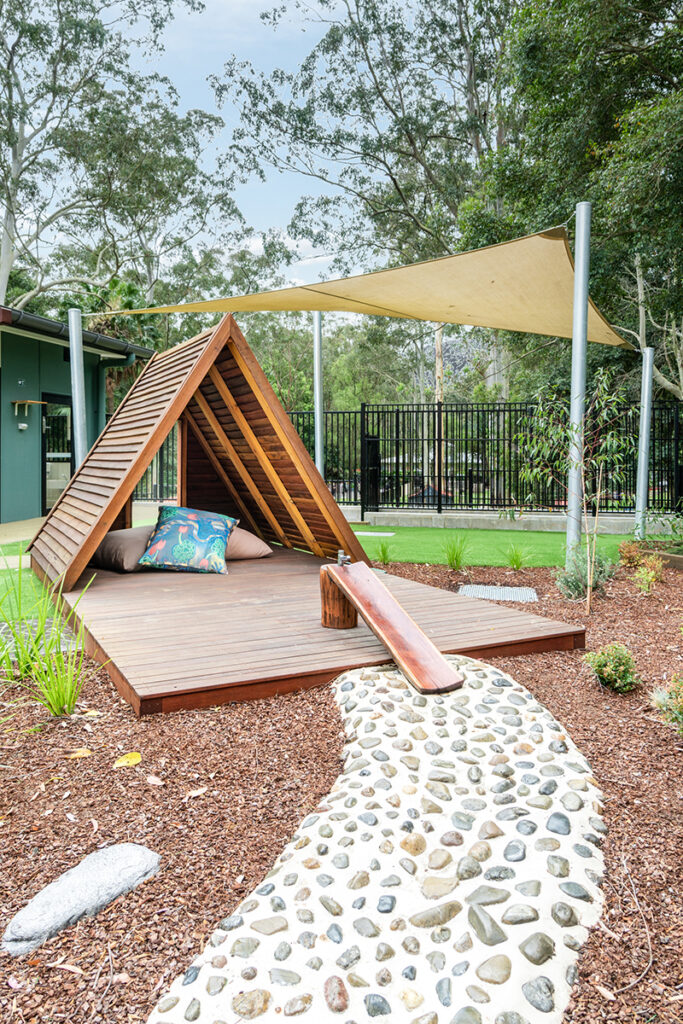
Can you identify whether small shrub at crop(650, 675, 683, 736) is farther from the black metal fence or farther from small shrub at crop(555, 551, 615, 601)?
the black metal fence

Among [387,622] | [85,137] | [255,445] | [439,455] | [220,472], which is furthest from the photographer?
[85,137]

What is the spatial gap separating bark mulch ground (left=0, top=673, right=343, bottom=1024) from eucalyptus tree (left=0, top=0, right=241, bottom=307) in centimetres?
1936

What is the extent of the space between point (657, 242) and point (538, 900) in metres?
10.8

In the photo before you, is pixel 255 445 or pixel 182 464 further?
pixel 182 464

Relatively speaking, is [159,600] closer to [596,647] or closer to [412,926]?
[596,647]

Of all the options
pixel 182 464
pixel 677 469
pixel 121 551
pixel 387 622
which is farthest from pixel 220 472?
pixel 677 469

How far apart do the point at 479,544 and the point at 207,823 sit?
6.62m

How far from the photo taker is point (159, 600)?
14.0 feet

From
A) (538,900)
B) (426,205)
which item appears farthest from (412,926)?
(426,205)

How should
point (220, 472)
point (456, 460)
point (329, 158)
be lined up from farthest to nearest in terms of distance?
point (329, 158) → point (456, 460) → point (220, 472)

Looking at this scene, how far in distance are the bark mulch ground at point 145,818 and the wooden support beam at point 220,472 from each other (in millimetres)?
3789

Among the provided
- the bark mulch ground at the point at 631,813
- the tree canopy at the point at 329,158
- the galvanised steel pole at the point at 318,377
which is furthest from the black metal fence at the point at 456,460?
the bark mulch ground at the point at 631,813

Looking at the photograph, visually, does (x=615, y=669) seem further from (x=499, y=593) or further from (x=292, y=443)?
(x=292, y=443)

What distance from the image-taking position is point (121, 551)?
5.32 meters
